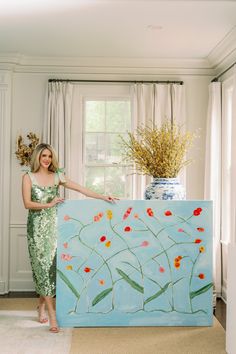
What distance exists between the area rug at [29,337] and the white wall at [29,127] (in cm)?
121

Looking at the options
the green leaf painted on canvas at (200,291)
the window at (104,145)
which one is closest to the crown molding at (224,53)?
the window at (104,145)

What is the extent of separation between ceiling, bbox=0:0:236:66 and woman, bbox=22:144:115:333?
1133mm

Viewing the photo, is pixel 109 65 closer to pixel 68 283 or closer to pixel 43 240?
pixel 43 240

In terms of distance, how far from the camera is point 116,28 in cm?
464

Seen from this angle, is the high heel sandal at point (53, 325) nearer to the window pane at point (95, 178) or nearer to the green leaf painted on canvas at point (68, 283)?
the green leaf painted on canvas at point (68, 283)

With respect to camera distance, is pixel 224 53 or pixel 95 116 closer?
pixel 224 53

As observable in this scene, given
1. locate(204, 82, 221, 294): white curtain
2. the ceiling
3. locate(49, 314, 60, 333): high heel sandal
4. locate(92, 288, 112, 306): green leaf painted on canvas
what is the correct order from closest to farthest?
the ceiling
locate(49, 314, 60, 333): high heel sandal
locate(92, 288, 112, 306): green leaf painted on canvas
locate(204, 82, 221, 294): white curtain

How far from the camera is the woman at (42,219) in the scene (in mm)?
4484

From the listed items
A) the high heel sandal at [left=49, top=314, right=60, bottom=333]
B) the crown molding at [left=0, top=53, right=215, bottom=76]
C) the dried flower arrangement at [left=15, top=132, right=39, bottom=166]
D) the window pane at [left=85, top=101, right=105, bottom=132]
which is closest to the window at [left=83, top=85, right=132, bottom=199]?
the window pane at [left=85, top=101, right=105, bottom=132]

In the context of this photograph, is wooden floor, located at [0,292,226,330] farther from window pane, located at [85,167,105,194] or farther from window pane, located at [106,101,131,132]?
window pane, located at [106,101,131,132]

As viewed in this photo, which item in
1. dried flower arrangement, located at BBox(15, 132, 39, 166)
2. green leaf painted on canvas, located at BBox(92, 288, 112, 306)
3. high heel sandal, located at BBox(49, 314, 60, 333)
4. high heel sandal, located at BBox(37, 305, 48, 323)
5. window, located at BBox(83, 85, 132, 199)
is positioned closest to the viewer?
high heel sandal, located at BBox(49, 314, 60, 333)

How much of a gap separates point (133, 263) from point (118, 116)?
2261 millimetres

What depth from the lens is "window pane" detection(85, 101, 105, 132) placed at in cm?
610

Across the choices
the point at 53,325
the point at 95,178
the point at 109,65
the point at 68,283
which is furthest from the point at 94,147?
the point at 53,325
